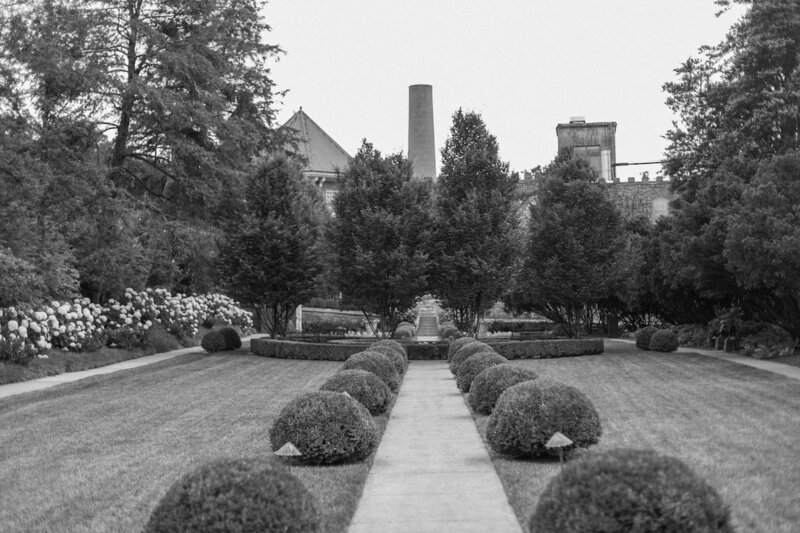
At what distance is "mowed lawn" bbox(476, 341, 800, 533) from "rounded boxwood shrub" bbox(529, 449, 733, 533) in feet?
3.21

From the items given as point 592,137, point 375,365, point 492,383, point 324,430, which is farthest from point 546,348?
point 592,137

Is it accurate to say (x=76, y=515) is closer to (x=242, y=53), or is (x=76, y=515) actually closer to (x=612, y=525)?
(x=612, y=525)

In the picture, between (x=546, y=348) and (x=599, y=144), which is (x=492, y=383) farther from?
(x=599, y=144)

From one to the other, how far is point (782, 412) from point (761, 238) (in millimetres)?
8499

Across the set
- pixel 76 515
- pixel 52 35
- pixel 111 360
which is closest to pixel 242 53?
pixel 52 35

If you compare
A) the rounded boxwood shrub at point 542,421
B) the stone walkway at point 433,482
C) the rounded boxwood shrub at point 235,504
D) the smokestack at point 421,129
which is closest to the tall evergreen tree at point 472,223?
the stone walkway at point 433,482

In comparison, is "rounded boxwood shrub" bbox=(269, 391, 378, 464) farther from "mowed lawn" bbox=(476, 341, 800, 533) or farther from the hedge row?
the hedge row

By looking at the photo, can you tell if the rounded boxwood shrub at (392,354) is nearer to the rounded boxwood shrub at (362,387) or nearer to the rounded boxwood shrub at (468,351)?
the rounded boxwood shrub at (468,351)

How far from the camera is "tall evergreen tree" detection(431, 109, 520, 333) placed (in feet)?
97.4

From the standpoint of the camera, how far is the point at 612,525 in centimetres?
495

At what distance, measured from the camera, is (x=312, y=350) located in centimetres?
2761

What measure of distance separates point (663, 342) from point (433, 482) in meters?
21.8

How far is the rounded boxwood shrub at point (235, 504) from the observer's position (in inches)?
205

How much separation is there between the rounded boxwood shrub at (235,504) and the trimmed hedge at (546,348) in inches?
878
